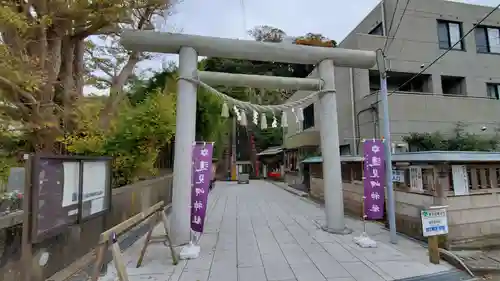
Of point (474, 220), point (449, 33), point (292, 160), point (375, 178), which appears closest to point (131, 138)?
point (375, 178)

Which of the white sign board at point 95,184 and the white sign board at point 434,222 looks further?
the white sign board at point 434,222

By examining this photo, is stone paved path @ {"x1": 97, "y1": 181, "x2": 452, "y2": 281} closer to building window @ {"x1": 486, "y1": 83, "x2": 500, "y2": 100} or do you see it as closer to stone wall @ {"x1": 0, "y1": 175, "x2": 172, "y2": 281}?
stone wall @ {"x1": 0, "y1": 175, "x2": 172, "y2": 281}

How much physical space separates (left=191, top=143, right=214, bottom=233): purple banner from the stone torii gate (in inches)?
4.8

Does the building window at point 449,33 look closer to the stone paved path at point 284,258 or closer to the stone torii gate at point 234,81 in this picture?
the stone torii gate at point 234,81

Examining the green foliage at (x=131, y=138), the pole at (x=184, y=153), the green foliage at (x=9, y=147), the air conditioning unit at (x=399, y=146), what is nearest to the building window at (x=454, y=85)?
the air conditioning unit at (x=399, y=146)

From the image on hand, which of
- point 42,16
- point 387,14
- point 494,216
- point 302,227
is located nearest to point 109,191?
point 302,227

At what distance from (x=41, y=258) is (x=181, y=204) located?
2367mm

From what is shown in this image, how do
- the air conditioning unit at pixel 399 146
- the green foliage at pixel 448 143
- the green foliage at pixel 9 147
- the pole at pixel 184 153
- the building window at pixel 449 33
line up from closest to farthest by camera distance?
1. the pole at pixel 184 153
2. the green foliage at pixel 9 147
3. the green foliage at pixel 448 143
4. the air conditioning unit at pixel 399 146
5. the building window at pixel 449 33

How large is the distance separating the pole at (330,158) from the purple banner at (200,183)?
2680 mm

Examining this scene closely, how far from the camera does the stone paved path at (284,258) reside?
3760 mm

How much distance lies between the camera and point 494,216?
5301 mm

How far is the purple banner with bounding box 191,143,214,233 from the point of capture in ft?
17.0

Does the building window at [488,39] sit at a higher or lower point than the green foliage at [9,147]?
higher

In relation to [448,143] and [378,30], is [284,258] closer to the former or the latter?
[448,143]
